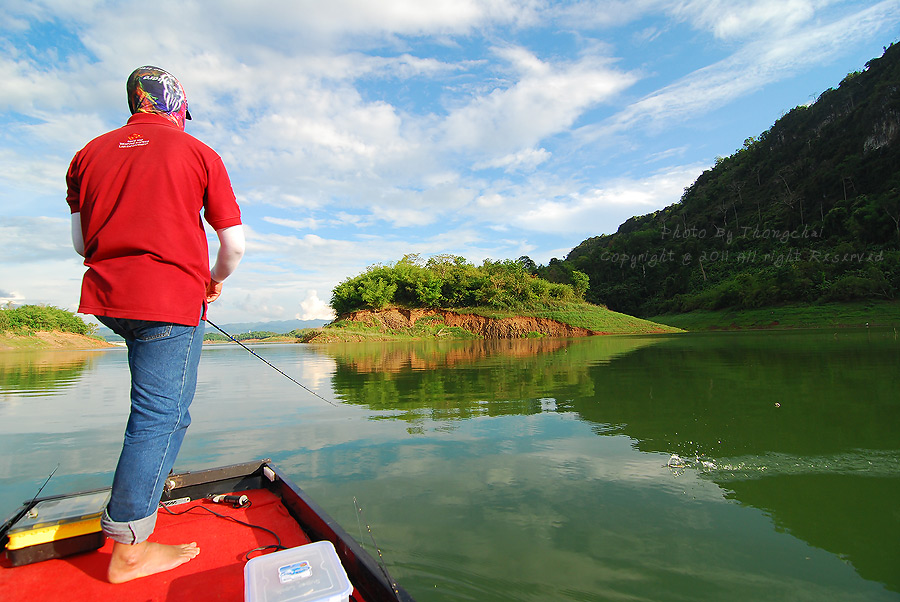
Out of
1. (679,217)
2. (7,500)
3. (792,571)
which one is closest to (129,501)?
(7,500)

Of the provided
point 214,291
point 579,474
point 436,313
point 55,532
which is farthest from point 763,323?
point 55,532

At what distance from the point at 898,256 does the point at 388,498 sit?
53702 millimetres

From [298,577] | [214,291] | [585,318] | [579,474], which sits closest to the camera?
[298,577]

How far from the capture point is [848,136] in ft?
204

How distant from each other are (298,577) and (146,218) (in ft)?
5.34

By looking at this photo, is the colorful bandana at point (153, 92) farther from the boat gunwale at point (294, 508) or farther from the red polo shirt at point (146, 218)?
the boat gunwale at point (294, 508)

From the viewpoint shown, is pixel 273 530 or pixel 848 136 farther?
pixel 848 136

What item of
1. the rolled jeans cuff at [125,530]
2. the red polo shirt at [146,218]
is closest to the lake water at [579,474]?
the rolled jeans cuff at [125,530]

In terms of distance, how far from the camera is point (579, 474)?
3.63 m

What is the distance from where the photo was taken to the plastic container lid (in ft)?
4.43

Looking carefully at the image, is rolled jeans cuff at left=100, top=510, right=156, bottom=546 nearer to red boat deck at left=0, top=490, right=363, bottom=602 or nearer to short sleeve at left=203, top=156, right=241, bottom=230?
red boat deck at left=0, top=490, right=363, bottom=602

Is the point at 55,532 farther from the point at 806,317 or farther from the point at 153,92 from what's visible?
the point at 806,317

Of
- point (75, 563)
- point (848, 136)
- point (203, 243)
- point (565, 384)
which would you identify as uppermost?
point (848, 136)

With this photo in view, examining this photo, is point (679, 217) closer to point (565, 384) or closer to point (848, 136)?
point (848, 136)
